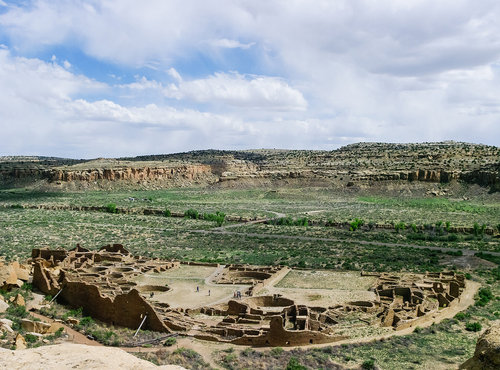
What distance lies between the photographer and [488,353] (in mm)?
13617


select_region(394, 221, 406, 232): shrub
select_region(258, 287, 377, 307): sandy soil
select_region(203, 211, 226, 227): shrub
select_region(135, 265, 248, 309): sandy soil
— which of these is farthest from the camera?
select_region(203, 211, 226, 227): shrub

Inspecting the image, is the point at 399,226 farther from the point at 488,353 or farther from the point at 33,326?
the point at 488,353

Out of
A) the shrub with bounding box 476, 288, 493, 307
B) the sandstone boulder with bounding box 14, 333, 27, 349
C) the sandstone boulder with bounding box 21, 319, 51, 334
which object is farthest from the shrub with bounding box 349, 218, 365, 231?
the sandstone boulder with bounding box 14, 333, 27, 349

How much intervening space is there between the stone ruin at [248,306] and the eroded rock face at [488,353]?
1137 cm

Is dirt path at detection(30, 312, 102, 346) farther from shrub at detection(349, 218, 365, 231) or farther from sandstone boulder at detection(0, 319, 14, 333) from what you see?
shrub at detection(349, 218, 365, 231)

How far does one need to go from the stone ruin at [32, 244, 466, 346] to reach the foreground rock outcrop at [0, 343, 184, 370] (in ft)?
39.4

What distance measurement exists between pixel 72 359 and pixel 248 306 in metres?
17.7

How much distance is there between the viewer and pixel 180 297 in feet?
114

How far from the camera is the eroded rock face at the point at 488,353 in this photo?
13.4 meters

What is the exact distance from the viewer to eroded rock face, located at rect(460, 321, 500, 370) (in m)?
13.4

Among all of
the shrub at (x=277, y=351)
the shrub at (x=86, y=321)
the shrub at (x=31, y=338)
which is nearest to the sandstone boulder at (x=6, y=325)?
the shrub at (x=31, y=338)

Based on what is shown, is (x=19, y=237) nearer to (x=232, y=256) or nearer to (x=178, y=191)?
(x=232, y=256)

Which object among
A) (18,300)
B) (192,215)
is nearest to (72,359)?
(18,300)

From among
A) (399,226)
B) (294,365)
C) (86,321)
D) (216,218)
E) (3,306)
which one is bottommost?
(86,321)
